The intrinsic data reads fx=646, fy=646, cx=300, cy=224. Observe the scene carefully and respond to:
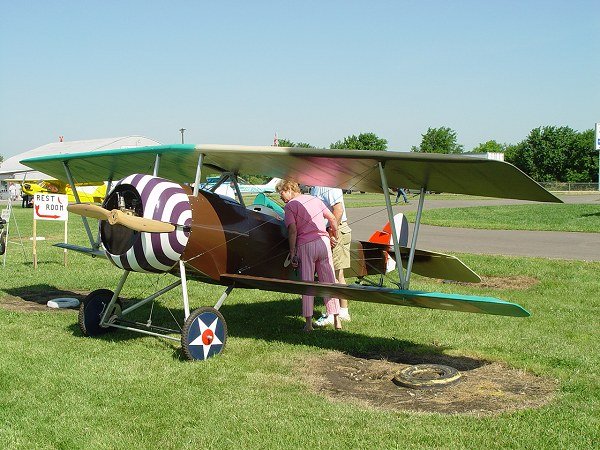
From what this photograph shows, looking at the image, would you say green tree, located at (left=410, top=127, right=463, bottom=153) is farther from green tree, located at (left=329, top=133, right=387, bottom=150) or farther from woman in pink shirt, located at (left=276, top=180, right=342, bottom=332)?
woman in pink shirt, located at (left=276, top=180, right=342, bottom=332)

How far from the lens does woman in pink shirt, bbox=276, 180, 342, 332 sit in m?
7.73

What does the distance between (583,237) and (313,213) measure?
12700 mm

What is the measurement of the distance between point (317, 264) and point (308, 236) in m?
0.38

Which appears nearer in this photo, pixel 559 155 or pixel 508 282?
pixel 508 282

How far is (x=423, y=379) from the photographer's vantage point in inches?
228

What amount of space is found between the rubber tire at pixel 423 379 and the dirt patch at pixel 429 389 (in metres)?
0.05

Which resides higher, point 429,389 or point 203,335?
point 203,335

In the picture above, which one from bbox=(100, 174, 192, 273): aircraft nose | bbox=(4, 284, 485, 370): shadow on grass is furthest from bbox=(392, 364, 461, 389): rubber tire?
bbox=(100, 174, 192, 273): aircraft nose

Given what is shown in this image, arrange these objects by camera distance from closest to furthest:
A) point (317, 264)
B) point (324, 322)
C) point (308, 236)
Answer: point (308, 236), point (317, 264), point (324, 322)

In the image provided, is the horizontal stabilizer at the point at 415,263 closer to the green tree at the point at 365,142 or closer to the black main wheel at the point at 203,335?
the black main wheel at the point at 203,335

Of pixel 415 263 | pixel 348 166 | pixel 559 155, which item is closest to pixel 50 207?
pixel 415 263

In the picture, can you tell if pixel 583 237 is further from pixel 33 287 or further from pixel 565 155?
pixel 565 155

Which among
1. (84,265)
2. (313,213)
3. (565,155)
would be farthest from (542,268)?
(565,155)

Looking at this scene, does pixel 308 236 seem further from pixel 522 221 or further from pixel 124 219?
pixel 522 221
